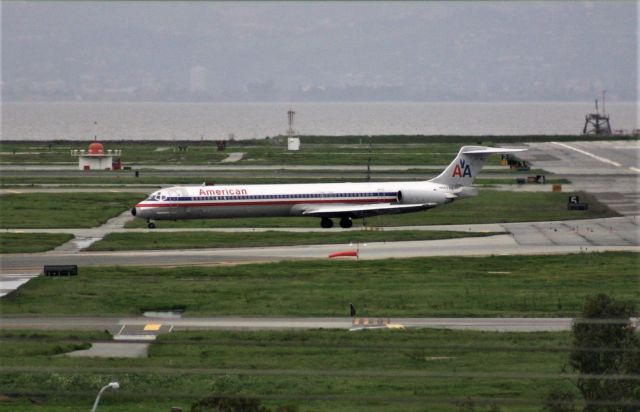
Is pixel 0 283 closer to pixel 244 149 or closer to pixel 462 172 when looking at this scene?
pixel 462 172

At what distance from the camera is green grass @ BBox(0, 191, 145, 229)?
254ft

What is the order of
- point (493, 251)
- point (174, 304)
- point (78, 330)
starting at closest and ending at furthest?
1. point (78, 330)
2. point (174, 304)
3. point (493, 251)

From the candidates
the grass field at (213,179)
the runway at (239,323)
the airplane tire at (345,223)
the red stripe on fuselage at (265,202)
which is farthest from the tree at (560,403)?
the grass field at (213,179)

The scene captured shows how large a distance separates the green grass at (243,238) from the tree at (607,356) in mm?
36283

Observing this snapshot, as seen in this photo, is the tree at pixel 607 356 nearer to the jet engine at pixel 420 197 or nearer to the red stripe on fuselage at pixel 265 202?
the red stripe on fuselage at pixel 265 202

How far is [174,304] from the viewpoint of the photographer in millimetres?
45594

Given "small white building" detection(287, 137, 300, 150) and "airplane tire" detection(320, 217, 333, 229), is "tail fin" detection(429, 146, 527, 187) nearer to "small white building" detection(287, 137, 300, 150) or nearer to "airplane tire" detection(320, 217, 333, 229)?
"airplane tire" detection(320, 217, 333, 229)

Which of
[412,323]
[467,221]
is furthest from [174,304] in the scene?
[467,221]

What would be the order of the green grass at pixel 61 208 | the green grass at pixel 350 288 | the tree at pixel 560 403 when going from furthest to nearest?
the green grass at pixel 61 208 < the green grass at pixel 350 288 < the tree at pixel 560 403

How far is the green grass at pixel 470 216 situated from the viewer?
76.8 metres

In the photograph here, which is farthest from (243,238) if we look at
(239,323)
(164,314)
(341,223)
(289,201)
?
(239,323)

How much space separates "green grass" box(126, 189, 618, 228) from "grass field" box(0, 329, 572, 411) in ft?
123

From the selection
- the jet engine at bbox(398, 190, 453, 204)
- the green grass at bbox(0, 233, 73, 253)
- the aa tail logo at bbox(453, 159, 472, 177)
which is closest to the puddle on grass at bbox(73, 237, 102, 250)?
the green grass at bbox(0, 233, 73, 253)

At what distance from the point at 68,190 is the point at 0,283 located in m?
52.7
